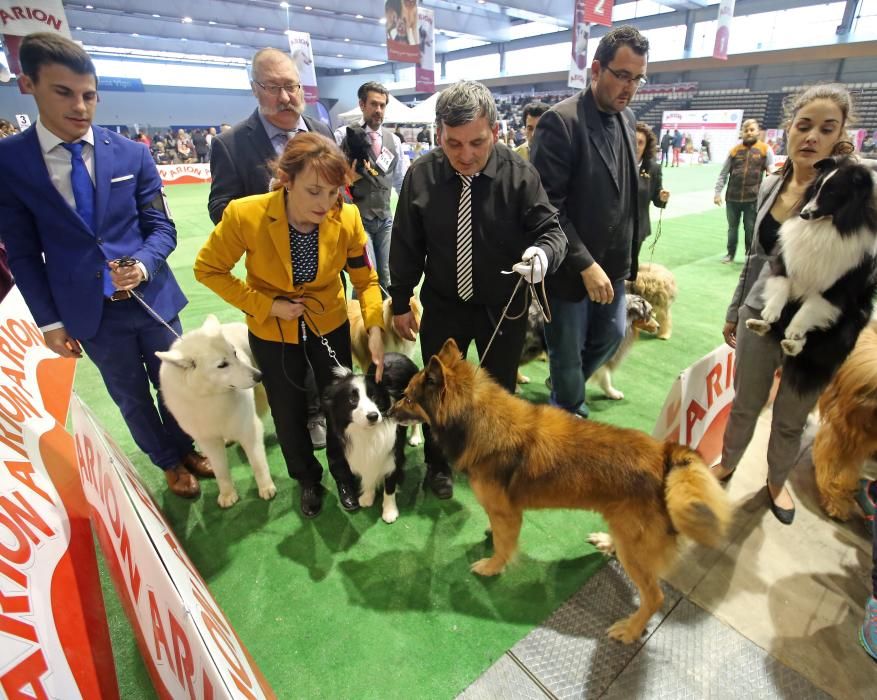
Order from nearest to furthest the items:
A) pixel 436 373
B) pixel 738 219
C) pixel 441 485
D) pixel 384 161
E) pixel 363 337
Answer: pixel 436 373
pixel 441 485
pixel 363 337
pixel 384 161
pixel 738 219

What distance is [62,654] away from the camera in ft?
4.83

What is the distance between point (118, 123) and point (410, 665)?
3947 cm

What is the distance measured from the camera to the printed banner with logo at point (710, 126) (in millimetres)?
21600

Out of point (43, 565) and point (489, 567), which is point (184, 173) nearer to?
point (43, 565)

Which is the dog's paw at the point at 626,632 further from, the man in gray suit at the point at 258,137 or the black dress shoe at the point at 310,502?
the man in gray suit at the point at 258,137

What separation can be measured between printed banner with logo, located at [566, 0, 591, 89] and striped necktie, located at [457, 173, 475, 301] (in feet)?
42.9

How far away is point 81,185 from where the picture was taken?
2.21 meters

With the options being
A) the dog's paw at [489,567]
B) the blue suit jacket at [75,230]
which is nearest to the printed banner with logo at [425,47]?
the blue suit jacket at [75,230]

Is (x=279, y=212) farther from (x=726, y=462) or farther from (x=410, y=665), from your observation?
(x=726, y=462)

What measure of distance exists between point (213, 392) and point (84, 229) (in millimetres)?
1036

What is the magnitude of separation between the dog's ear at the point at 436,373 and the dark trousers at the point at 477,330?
535mm

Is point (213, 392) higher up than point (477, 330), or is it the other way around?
point (477, 330)

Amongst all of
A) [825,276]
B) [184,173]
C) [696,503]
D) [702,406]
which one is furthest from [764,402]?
[184,173]

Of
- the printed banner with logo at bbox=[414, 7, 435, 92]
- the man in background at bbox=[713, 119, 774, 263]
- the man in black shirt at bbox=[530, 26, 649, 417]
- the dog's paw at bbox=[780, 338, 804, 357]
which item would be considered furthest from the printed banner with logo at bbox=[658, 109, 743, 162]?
the dog's paw at bbox=[780, 338, 804, 357]
